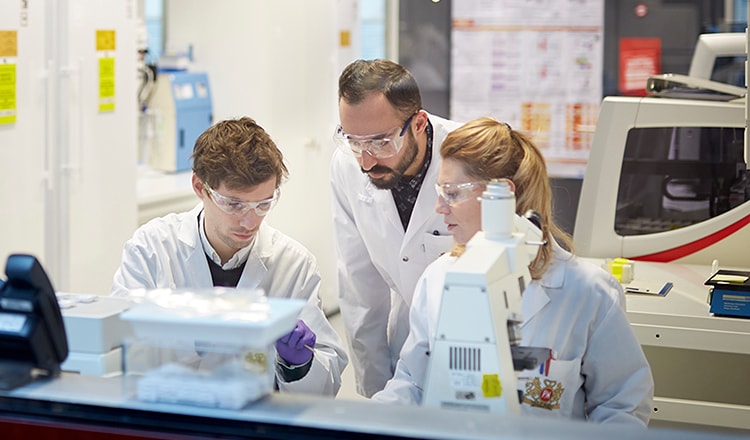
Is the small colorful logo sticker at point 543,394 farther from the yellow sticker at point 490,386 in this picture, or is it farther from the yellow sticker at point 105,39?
the yellow sticker at point 105,39

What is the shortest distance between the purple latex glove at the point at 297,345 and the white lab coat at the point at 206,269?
8.7 inches

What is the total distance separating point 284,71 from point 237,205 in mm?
3023

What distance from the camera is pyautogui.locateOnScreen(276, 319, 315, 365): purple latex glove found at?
2.09 m

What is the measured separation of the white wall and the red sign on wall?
63.2 inches

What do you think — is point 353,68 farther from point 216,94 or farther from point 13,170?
point 216,94

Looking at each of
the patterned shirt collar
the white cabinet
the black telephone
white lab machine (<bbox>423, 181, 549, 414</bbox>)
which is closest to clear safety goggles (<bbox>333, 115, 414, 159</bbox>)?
the patterned shirt collar

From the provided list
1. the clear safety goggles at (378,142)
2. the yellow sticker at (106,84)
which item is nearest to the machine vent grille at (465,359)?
the clear safety goggles at (378,142)

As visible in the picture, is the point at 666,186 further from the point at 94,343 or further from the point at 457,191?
the point at 94,343

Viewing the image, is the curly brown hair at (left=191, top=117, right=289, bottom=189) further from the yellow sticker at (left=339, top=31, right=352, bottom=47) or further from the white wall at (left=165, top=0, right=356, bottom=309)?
the yellow sticker at (left=339, top=31, right=352, bottom=47)

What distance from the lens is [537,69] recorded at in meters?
5.85

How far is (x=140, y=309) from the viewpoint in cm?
132

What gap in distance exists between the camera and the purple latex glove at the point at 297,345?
6.86 feet

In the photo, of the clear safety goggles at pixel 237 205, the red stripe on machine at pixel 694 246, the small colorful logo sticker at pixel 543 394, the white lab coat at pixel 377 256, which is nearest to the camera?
the small colorful logo sticker at pixel 543 394

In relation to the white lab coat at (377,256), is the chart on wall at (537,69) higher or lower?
higher
